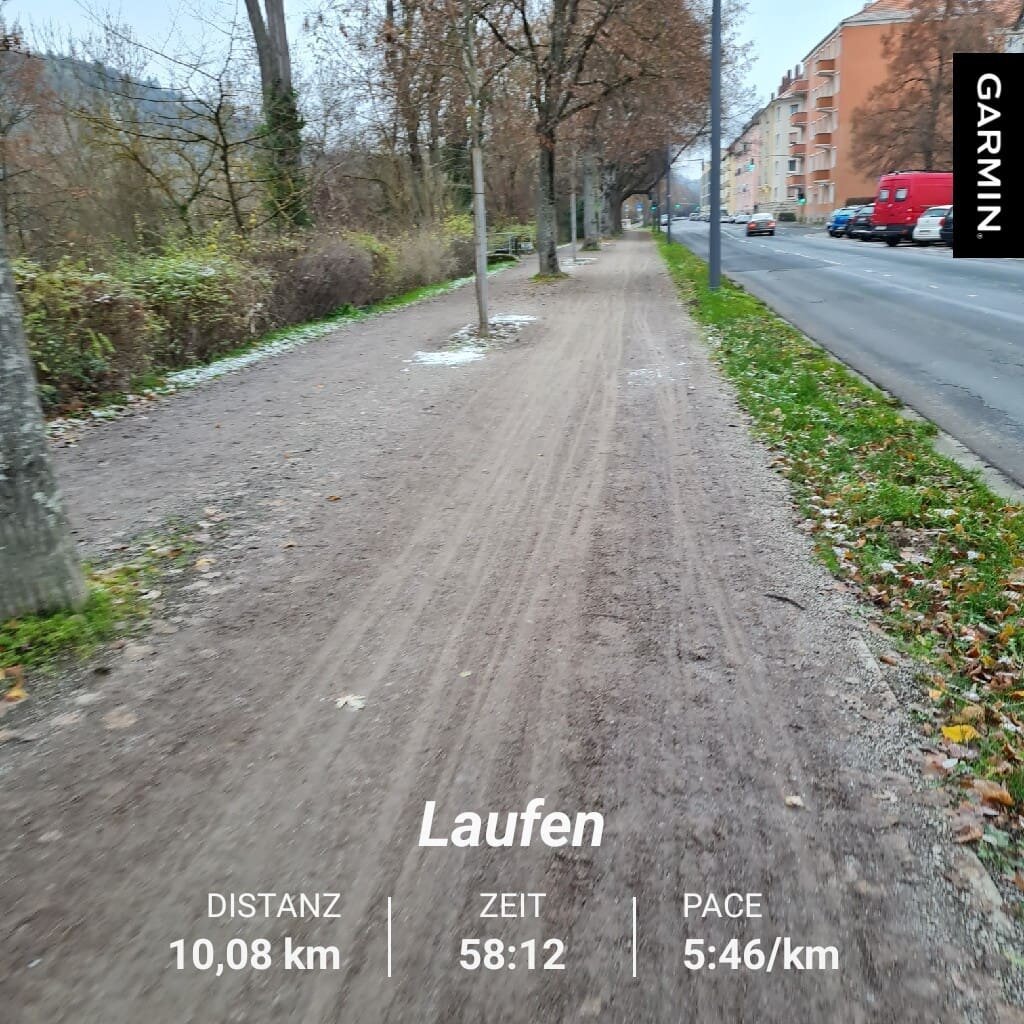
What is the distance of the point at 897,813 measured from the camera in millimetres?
2854

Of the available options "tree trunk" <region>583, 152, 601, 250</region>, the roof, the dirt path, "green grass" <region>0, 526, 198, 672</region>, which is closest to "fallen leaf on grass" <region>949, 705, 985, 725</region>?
the dirt path

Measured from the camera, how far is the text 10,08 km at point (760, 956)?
7.52 ft

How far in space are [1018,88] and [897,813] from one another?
5707mm

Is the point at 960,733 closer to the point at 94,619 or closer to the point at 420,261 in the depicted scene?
the point at 94,619

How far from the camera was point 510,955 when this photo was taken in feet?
7.70

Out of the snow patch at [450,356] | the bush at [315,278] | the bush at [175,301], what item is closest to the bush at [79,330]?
the bush at [175,301]

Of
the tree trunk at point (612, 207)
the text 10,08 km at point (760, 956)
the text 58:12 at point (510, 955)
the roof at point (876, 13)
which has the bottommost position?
the text 10,08 km at point (760, 956)

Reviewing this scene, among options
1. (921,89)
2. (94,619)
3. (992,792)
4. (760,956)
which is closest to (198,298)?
(94,619)

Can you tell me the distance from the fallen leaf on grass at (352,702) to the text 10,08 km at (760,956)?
173 centimetres

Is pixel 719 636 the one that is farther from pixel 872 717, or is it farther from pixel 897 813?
pixel 897 813

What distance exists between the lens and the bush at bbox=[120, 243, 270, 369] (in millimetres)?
11219

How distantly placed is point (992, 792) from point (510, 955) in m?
1.77

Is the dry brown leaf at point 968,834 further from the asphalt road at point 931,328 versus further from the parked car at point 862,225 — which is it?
the parked car at point 862,225

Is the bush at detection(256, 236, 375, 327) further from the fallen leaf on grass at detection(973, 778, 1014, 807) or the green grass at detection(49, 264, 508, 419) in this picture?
the fallen leaf on grass at detection(973, 778, 1014, 807)
